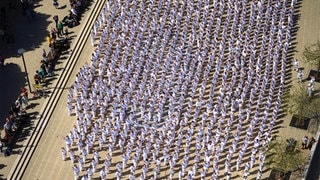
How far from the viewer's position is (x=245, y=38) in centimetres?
5491

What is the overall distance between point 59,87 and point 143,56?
6.99 meters

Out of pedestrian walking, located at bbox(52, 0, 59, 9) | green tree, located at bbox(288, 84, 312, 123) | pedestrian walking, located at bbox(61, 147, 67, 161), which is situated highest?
pedestrian walking, located at bbox(52, 0, 59, 9)

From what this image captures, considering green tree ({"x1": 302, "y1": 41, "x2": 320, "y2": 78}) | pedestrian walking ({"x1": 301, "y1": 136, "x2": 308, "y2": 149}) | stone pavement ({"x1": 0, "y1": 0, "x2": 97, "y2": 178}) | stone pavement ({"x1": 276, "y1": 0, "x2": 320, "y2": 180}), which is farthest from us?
green tree ({"x1": 302, "y1": 41, "x2": 320, "y2": 78})

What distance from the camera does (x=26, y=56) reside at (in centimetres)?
5397

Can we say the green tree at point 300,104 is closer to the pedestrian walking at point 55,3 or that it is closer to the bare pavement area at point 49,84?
A: the bare pavement area at point 49,84

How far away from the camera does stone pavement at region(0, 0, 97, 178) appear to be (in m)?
47.7

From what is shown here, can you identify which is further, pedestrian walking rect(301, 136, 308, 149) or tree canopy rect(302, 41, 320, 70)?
tree canopy rect(302, 41, 320, 70)

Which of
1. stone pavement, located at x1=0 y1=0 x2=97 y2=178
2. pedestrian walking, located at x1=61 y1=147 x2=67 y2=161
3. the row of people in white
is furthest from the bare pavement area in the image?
the row of people in white

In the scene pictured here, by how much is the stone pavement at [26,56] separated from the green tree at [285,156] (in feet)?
54.8

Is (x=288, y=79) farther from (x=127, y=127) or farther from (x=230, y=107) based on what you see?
(x=127, y=127)

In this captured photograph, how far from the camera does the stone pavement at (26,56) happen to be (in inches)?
1877

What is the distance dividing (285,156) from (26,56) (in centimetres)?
2285

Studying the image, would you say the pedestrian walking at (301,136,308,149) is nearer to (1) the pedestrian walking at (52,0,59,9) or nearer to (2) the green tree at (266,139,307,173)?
(2) the green tree at (266,139,307,173)

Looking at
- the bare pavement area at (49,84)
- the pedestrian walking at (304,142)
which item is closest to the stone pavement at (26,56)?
the bare pavement area at (49,84)
